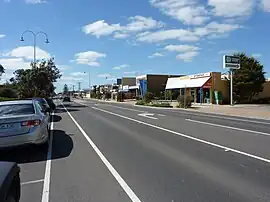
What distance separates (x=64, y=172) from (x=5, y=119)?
9.77ft

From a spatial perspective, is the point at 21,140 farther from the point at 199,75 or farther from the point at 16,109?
the point at 199,75

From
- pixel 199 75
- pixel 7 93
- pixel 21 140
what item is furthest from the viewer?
pixel 7 93

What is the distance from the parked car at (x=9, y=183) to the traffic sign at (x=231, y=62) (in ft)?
150

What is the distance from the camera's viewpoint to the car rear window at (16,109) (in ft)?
33.3

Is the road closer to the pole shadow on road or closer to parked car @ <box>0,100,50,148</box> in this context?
the pole shadow on road

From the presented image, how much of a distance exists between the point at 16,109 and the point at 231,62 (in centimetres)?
4169

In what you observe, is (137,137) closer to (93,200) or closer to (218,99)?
(93,200)

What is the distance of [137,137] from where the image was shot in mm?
12930

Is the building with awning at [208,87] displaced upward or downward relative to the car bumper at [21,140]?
upward

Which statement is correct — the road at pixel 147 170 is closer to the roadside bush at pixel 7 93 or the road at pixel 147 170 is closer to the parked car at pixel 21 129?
the parked car at pixel 21 129

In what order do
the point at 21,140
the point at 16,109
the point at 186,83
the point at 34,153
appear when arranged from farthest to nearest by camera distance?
the point at 186,83
the point at 16,109
the point at 34,153
the point at 21,140

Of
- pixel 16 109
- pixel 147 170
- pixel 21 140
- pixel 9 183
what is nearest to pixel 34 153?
pixel 21 140

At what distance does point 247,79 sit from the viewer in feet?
160

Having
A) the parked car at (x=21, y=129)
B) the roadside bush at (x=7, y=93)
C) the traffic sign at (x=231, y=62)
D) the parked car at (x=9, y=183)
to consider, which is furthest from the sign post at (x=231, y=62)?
the parked car at (x=9, y=183)
